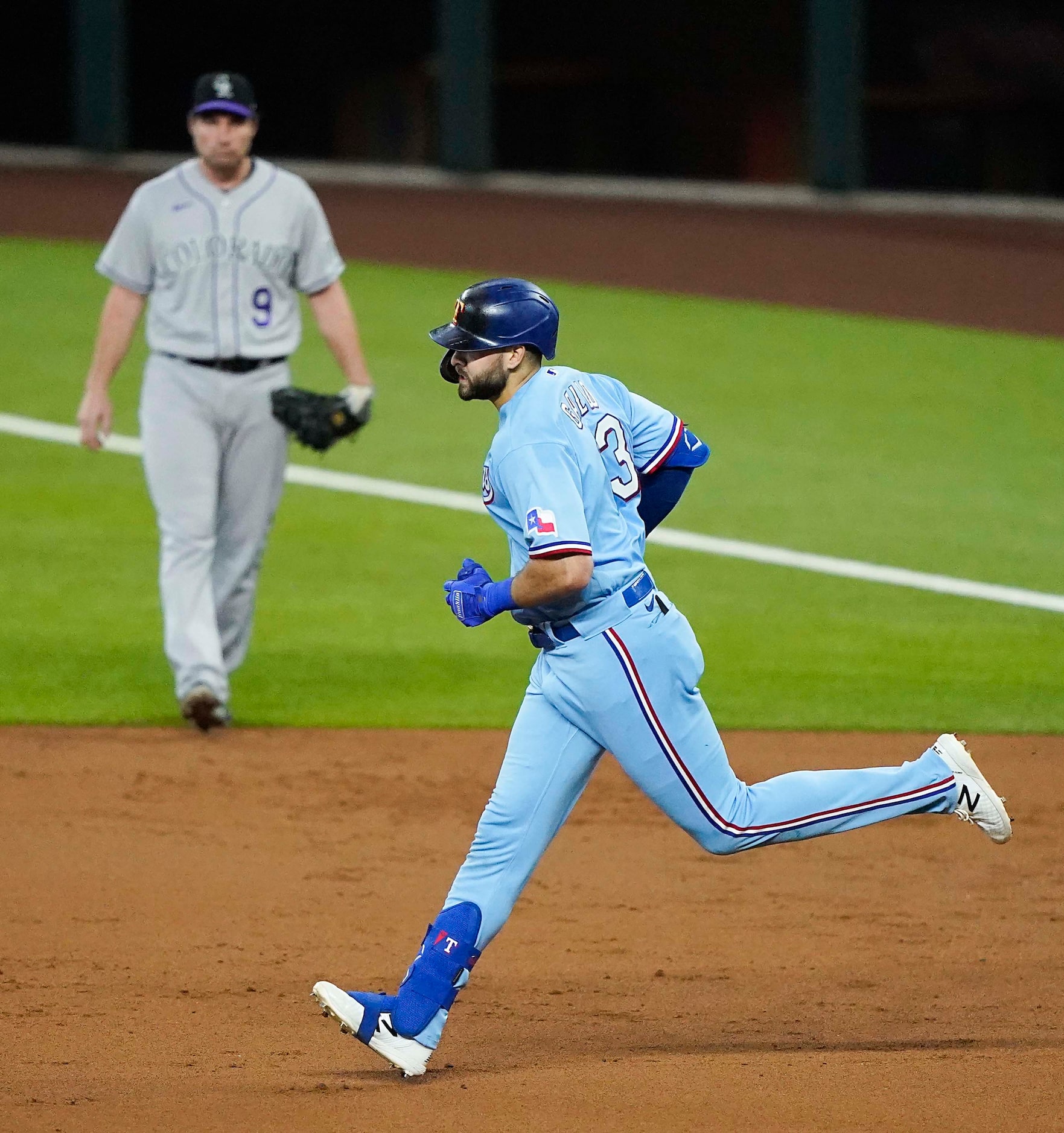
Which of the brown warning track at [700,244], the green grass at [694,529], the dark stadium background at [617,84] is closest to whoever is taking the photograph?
the green grass at [694,529]

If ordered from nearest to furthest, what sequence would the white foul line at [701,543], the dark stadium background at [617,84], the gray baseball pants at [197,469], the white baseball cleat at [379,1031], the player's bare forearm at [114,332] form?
the white baseball cleat at [379,1031] → the gray baseball pants at [197,469] → the player's bare forearm at [114,332] → the white foul line at [701,543] → the dark stadium background at [617,84]

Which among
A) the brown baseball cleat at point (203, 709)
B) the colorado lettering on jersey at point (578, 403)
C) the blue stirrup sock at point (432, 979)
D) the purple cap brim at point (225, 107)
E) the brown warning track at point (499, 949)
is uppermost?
the purple cap brim at point (225, 107)

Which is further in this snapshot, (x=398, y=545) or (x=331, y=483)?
(x=331, y=483)

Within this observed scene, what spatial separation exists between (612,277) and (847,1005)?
1285cm

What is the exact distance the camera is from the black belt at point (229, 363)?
22.4 ft

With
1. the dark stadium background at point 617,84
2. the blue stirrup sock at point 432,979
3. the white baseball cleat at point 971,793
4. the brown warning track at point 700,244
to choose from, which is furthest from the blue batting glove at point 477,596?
the dark stadium background at point 617,84

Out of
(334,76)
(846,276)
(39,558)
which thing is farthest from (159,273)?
(334,76)

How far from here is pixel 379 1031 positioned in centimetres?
423

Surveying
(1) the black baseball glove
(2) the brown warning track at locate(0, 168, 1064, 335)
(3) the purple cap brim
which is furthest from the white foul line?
(2) the brown warning track at locate(0, 168, 1064, 335)

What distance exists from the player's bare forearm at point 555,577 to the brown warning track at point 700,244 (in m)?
11.6

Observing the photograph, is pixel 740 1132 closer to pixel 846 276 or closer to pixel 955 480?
pixel 955 480

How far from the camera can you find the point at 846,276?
1623 cm

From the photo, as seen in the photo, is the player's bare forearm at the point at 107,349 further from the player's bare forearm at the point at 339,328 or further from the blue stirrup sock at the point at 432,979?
the blue stirrup sock at the point at 432,979

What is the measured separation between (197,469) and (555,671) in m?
2.83
